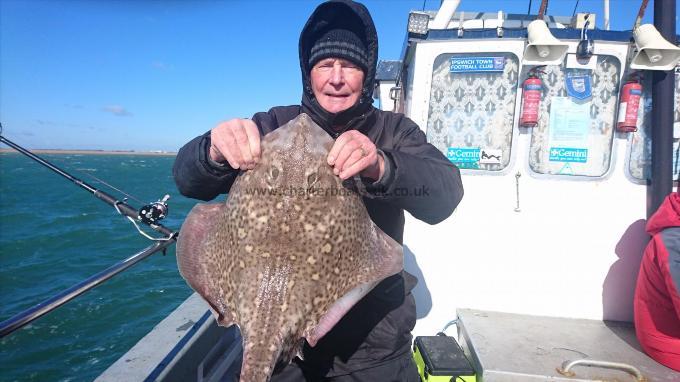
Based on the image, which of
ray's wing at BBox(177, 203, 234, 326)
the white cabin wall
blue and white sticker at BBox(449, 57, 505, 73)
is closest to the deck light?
the white cabin wall

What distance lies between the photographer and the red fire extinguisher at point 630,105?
180 inches

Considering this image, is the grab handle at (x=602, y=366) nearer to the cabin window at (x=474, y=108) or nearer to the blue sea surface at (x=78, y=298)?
the cabin window at (x=474, y=108)

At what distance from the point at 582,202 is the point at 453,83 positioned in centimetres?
248

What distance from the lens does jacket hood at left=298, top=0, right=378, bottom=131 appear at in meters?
3.01

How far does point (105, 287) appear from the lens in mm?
13344

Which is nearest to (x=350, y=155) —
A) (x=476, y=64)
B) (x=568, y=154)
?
(x=476, y=64)

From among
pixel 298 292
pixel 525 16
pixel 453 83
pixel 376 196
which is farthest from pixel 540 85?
pixel 298 292

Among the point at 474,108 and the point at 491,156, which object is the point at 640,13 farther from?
the point at 491,156

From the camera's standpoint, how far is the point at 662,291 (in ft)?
12.6

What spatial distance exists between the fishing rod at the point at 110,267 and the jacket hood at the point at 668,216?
18.4 feet

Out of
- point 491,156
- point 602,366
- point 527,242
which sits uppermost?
point 491,156

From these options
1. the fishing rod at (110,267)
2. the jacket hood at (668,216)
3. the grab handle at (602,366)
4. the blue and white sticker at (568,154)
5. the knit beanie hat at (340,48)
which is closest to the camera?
the fishing rod at (110,267)

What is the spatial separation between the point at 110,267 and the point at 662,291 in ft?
18.8

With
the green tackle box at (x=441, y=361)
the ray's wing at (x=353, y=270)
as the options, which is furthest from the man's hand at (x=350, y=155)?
the green tackle box at (x=441, y=361)
